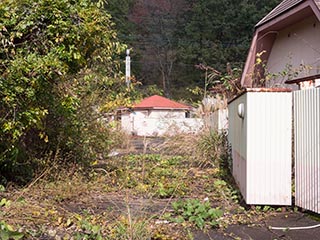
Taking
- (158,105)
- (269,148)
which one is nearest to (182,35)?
(158,105)

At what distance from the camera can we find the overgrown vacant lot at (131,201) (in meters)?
4.41

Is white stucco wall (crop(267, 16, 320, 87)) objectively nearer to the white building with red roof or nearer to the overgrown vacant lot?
the overgrown vacant lot

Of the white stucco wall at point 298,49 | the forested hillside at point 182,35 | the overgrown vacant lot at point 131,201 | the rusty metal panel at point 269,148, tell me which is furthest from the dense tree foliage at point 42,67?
the forested hillside at point 182,35

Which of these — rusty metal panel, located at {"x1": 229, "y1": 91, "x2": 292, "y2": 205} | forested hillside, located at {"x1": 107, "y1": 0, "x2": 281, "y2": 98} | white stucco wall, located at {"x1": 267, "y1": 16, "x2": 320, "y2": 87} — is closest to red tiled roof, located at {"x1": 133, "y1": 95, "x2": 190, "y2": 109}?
forested hillside, located at {"x1": 107, "y1": 0, "x2": 281, "y2": 98}

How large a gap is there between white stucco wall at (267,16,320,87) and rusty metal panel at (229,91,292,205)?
342 centimetres

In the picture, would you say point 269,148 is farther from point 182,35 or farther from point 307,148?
point 182,35

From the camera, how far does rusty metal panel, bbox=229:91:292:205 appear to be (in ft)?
17.4

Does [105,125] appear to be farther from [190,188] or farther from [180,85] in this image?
[180,85]

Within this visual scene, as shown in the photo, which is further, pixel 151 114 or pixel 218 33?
pixel 218 33

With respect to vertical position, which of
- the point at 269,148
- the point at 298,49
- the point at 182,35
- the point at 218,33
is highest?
the point at 182,35

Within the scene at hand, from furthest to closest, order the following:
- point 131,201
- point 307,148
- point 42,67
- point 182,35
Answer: point 182,35 < point 131,201 < point 42,67 < point 307,148

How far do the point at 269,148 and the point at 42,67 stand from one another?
3.43 m

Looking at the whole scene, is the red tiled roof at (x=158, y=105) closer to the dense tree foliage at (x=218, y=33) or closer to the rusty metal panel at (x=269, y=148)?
the dense tree foliage at (x=218, y=33)

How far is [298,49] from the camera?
10.4 m
